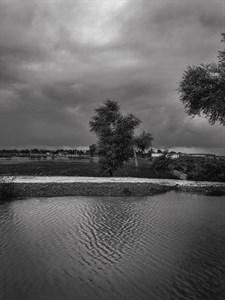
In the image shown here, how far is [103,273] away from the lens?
1077 centimetres

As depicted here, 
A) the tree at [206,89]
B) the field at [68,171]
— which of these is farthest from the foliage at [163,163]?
the tree at [206,89]

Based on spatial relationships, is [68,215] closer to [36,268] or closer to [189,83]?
[36,268]

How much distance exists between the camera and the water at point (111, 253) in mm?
9570

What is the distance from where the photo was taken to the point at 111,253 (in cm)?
1302

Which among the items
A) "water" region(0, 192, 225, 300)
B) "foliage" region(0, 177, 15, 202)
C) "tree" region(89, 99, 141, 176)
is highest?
"tree" region(89, 99, 141, 176)

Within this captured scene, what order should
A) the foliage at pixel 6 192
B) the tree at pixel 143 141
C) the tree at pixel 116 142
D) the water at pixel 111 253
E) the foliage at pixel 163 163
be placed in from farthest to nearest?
the tree at pixel 143 141 → the foliage at pixel 163 163 → the tree at pixel 116 142 → the foliage at pixel 6 192 → the water at pixel 111 253

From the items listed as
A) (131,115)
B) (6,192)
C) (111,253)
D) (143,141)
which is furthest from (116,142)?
(143,141)

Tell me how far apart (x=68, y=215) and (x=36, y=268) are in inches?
370

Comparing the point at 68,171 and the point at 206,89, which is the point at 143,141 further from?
the point at 206,89

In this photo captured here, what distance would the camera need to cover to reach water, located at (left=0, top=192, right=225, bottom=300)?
9.57 m

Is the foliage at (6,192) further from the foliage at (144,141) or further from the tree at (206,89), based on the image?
the foliage at (144,141)

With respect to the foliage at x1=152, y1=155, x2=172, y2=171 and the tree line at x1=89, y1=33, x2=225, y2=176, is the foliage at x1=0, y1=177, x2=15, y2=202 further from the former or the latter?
the foliage at x1=152, y1=155, x2=172, y2=171

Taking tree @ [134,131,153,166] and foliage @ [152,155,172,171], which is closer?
foliage @ [152,155,172,171]

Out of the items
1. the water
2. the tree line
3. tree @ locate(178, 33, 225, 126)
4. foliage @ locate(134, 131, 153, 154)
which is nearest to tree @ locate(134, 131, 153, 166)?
foliage @ locate(134, 131, 153, 154)
